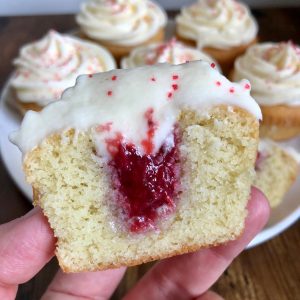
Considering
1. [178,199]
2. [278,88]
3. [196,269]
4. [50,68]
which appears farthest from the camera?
[50,68]

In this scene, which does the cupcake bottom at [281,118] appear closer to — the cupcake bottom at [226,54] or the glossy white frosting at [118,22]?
the cupcake bottom at [226,54]

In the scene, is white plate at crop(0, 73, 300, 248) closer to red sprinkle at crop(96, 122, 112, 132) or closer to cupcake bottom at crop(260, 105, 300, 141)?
cupcake bottom at crop(260, 105, 300, 141)

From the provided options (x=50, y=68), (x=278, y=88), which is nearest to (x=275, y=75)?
(x=278, y=88)

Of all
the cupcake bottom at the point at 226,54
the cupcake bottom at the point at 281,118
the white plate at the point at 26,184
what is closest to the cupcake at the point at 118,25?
the cupcake bottom at the point at 226,54

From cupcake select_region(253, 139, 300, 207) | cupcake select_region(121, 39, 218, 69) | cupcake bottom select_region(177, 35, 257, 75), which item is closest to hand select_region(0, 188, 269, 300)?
cupcake select_region(253, 139, 300, 207)

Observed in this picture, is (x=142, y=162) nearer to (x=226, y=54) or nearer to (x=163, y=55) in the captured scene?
(x=163, y=55)
